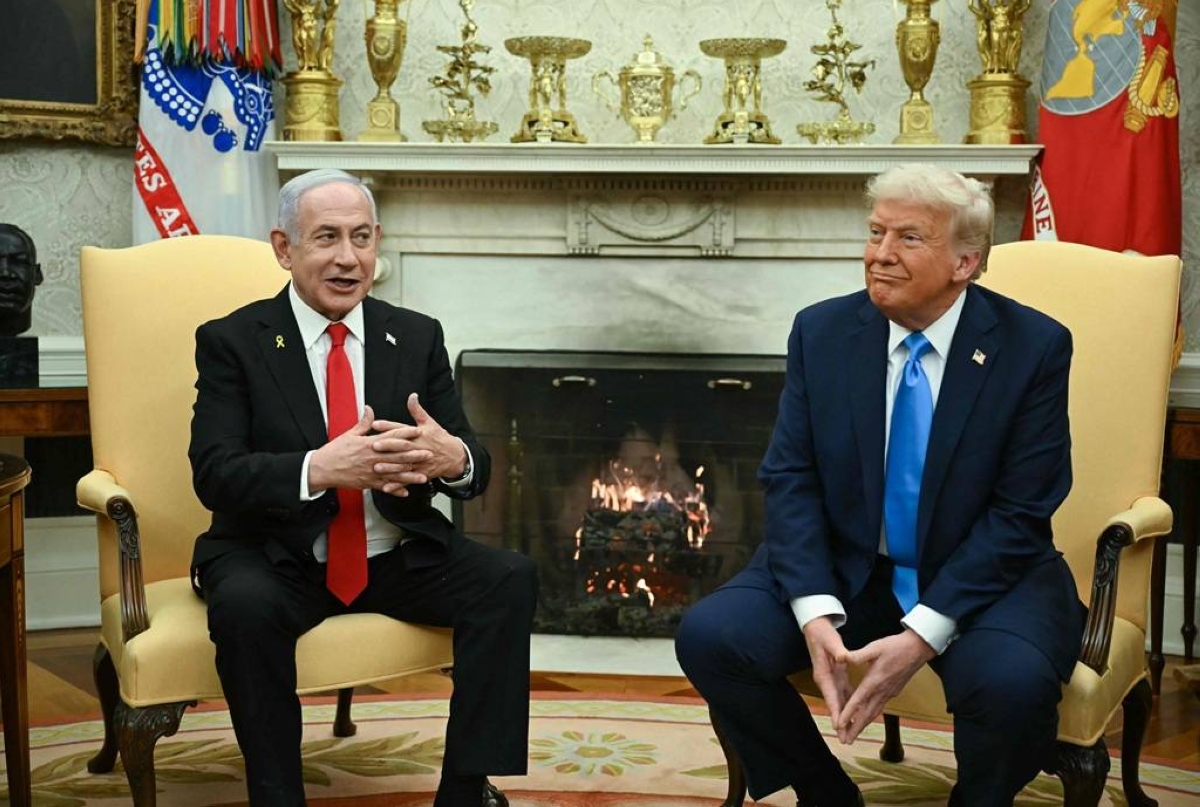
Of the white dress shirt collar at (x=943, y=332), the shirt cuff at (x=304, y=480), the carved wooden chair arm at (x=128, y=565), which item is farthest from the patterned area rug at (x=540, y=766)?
the white dress shirt collar at (x=943, y=332)

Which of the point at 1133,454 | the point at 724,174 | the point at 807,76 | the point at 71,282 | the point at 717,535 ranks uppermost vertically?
the point at 807,76

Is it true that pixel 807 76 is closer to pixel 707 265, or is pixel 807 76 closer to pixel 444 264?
pixel 707 265

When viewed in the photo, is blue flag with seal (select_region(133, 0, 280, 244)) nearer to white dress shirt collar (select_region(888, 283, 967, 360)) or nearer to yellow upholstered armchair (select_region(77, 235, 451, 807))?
yellow upholstered armchair (select_region(77, 235, 451, 807))

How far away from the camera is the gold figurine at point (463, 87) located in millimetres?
4547

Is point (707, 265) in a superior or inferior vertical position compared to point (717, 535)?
superior

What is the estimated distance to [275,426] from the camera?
2744 mm

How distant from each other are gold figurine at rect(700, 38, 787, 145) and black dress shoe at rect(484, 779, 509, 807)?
90.5 inches

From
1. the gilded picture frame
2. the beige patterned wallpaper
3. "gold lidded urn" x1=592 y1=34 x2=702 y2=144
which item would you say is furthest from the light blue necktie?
the gilded picture frame

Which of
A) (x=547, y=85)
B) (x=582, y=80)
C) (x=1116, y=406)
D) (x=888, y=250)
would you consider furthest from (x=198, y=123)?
(x=1116, y=406)

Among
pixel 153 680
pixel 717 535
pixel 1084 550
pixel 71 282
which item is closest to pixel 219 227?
pixel 71 282

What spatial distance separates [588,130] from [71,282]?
5.80ft

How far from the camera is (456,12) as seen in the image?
4.78 m

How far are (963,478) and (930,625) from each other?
278mm

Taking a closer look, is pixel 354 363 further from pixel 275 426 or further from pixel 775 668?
pixel 775 668
